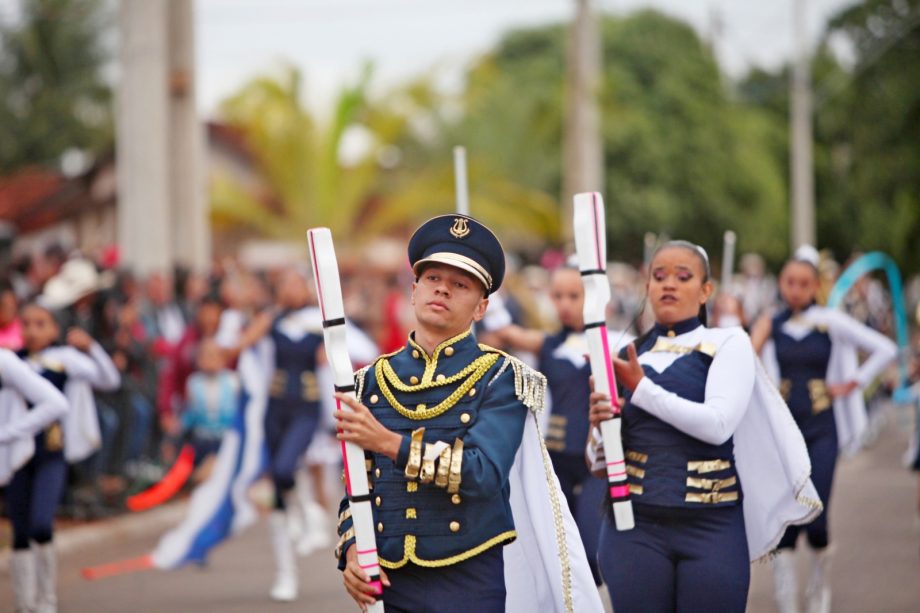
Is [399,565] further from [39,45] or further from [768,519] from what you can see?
[39,45]

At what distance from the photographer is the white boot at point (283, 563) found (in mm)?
10195

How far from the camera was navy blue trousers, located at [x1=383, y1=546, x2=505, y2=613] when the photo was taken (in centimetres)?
474

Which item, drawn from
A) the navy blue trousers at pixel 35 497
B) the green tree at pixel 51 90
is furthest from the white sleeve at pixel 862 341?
the green tree at pixel 51 90

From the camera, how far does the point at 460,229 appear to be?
189 inches

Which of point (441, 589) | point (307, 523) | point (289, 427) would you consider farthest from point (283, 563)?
point (441, 589)

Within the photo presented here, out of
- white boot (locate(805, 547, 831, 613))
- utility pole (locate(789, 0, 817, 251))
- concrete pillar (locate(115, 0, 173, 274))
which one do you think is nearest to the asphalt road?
white boot (locate(805, 547, 831, 613))

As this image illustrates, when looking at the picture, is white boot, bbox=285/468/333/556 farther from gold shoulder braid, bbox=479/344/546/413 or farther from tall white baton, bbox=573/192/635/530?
gold shoulder braid, bbox=479/344/546/413

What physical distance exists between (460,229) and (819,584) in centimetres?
518

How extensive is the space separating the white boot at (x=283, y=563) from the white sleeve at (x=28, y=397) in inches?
90.4

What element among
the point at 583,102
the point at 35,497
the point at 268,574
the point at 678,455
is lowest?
the point at 268,574

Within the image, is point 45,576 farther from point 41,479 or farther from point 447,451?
point 447,451

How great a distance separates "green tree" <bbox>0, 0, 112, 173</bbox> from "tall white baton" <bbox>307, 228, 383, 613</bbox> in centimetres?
4627

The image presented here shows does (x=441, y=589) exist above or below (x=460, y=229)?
below

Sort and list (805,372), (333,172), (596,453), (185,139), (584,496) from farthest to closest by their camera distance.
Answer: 1. (333,172)
2. (185,139)
3. (805,372)
4. (584,496)
5. (596,453)
